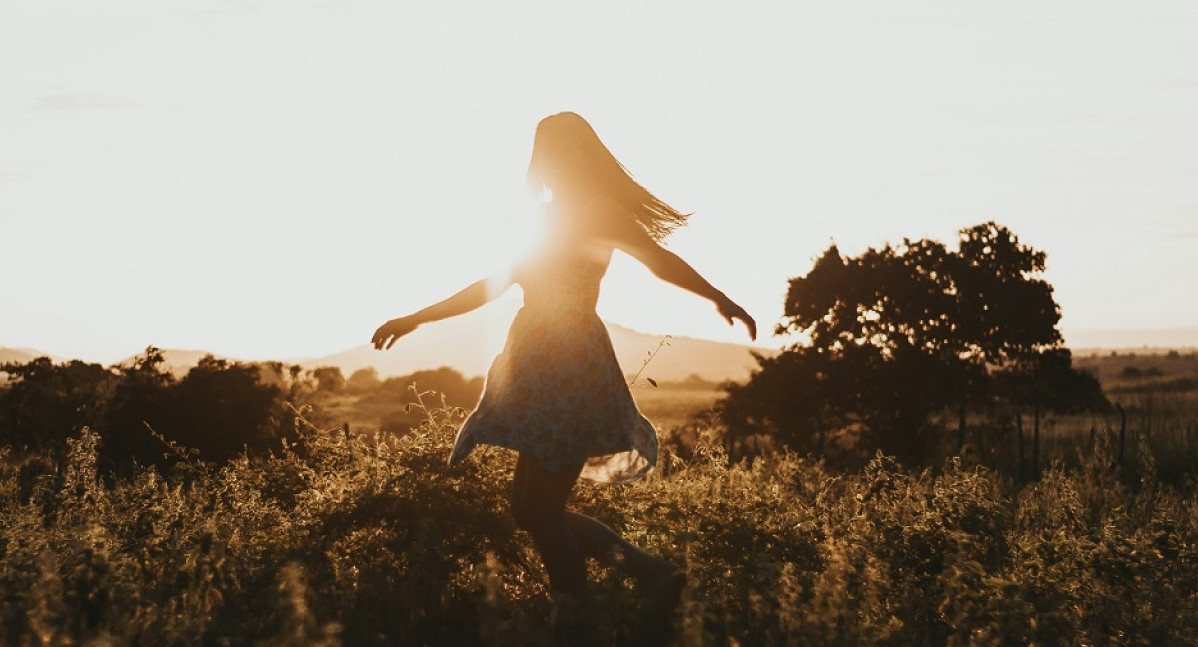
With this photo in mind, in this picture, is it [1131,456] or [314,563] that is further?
Answer: [1131,456]

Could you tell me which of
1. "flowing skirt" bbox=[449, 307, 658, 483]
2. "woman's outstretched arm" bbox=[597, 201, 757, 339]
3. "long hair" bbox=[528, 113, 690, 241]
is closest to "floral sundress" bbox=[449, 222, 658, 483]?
"flowing skirt" bbox=[449, 307, 658, 483]

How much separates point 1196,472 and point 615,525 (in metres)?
13.6

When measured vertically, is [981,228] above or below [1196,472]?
above

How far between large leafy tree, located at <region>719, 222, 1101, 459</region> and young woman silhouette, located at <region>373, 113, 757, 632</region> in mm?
15746

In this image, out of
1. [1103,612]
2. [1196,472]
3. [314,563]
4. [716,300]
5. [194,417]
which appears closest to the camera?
[716,300]

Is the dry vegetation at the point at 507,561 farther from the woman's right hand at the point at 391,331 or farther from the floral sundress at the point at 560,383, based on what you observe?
the woman's right hand at the point at 391,331

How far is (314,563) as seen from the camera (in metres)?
6.64

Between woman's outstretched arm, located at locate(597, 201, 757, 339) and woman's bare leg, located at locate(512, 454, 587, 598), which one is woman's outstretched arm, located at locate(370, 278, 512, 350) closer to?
woman's outstretched arm, located at locate(597, 201, 757, 339)

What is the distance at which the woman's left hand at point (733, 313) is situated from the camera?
5391mm

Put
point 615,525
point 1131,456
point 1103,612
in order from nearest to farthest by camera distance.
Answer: point 1103,612
point 615,525
point 1131,456

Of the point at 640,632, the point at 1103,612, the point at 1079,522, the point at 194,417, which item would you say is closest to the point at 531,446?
the point at 640,632

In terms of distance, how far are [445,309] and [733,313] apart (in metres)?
1.35

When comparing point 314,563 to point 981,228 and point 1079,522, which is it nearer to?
point 1079,522

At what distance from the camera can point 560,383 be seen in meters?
5.54
